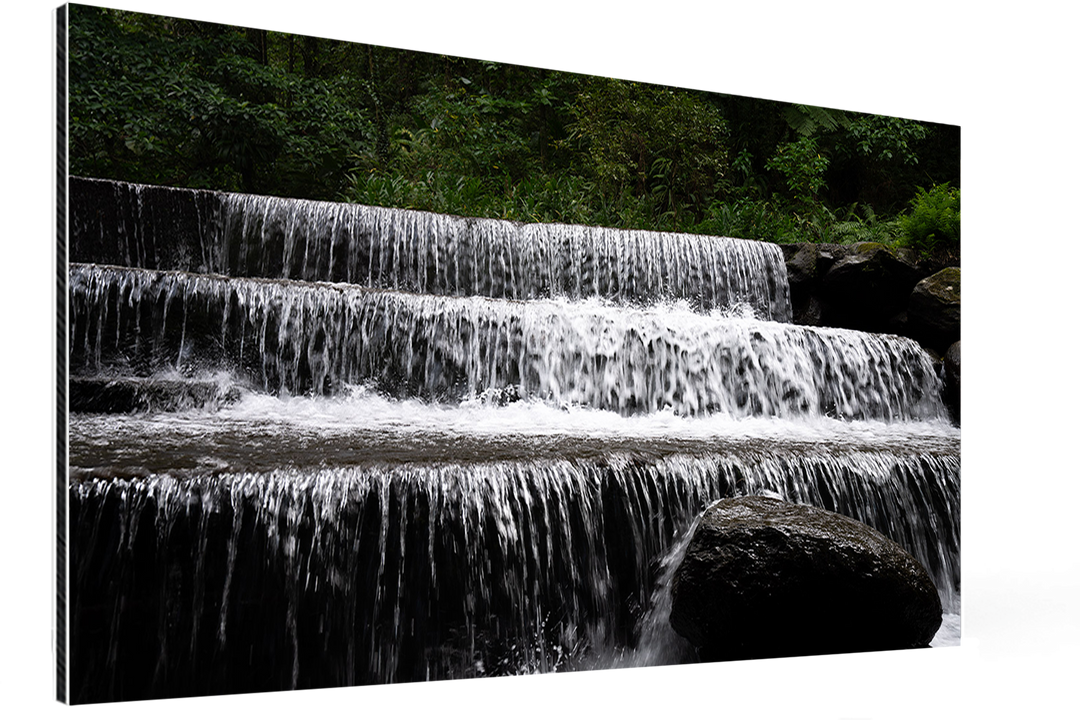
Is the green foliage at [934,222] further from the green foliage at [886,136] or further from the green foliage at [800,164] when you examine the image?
the green foliage at [800,164]

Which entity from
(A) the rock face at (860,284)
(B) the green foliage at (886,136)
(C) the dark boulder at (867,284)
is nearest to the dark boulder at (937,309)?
(A) the rock face at (860,284)

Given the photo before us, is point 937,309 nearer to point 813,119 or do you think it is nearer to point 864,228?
point 864,228

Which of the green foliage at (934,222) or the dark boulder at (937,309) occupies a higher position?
the green foliage at (934,222)

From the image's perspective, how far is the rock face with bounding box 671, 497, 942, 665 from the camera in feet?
8.16

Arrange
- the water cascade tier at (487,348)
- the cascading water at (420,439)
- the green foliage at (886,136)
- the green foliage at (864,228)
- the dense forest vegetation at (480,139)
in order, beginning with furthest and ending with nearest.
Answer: the green foliage at (864,228) → the green foliage at (886,136) → the water cascade tier at (487,348) → the dense forest vegetation at (480,139) → the cascading water at (420,439)

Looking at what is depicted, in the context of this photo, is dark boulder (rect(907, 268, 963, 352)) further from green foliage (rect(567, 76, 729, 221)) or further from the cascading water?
green foliage (rect(567, 76, 729, 221))

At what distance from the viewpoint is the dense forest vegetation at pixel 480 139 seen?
235cm

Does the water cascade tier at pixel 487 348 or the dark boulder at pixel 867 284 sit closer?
the water cascade tier at pixel 487 348

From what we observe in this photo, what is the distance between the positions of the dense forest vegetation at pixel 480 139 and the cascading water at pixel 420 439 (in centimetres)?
11

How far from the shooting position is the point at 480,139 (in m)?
Answer: 3.10

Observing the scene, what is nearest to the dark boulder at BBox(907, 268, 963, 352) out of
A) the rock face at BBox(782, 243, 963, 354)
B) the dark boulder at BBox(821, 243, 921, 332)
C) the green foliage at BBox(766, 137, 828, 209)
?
the rock face at BBox(782, 243, 963, 354)

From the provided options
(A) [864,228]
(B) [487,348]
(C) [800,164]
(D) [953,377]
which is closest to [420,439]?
(B) [487,348]

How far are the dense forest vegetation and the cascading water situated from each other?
11cm
